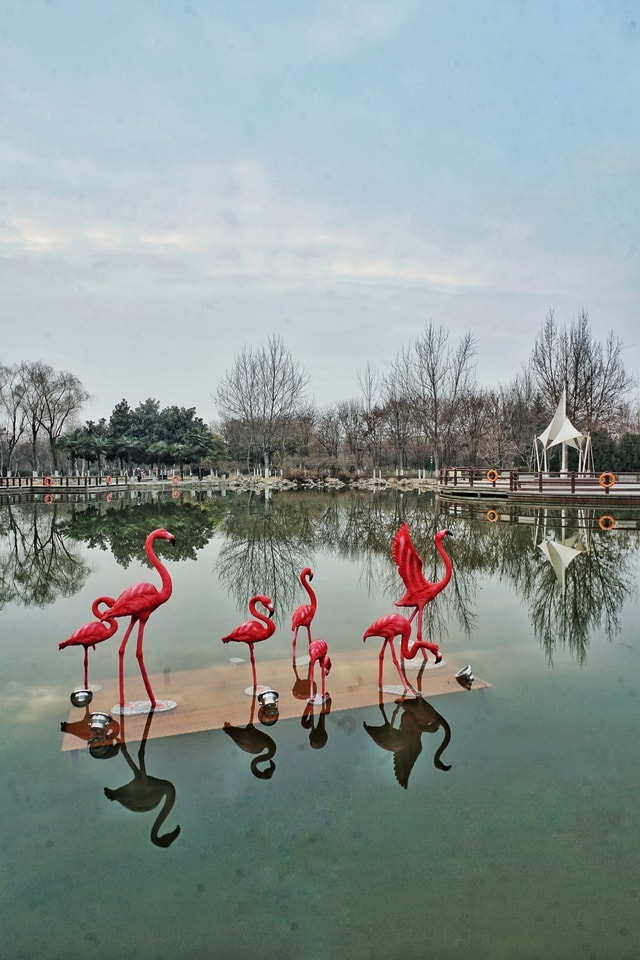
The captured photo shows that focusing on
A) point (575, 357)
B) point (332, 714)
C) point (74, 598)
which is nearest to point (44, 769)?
point (332, 714)

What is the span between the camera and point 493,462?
50375 mm

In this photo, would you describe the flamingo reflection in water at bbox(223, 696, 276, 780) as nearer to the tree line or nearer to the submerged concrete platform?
the submerged concrete platform

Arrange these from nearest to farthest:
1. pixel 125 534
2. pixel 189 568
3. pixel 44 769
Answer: pixel 44 769 → pixel 189 568 → pixel 125 534

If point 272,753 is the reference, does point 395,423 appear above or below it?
above

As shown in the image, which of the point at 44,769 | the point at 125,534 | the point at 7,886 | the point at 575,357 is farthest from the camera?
the point at 575,357

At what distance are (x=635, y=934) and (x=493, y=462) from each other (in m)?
49.3

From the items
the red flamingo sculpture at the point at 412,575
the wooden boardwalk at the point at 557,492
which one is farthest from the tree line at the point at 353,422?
the red flamingo sculpture at the point at 412,575

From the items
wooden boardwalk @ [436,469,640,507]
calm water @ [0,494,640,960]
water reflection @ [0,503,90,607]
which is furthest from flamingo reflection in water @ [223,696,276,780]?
wooden boardwalk @ [436,469,640,507]

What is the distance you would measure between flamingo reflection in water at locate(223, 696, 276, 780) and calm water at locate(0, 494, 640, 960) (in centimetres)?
6

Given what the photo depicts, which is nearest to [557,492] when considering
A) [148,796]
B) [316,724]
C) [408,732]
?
[408,732]

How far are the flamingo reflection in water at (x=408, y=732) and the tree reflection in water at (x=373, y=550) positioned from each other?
195 cm

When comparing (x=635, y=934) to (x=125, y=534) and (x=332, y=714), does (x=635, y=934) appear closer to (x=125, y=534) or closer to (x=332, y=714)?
(x=332, y=714)

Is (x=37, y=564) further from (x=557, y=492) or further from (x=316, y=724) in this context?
(x=557, y=492)

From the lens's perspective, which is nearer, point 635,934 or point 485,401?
point 635,934
